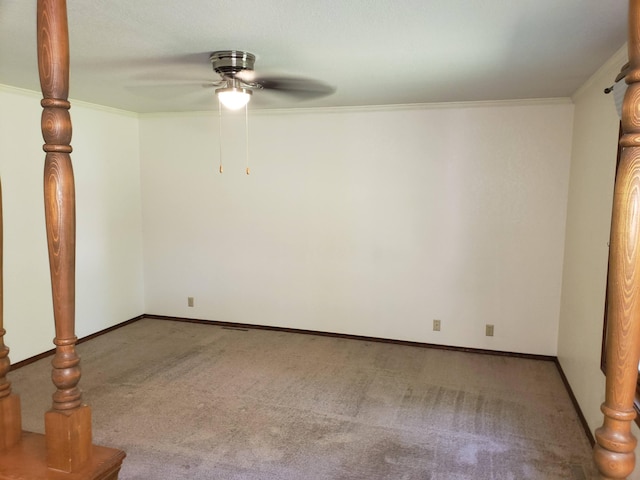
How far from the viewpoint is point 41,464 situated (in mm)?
1450

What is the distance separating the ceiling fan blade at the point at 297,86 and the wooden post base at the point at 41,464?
8.34 feet

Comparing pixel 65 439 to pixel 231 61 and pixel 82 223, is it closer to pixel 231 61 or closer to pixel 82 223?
pixel 231 61

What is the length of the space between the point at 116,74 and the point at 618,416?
11.1ft

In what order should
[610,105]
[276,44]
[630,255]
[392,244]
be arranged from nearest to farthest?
[630,255] → [276,44] → [610,105] → [392,244]

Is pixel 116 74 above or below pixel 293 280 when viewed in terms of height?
above

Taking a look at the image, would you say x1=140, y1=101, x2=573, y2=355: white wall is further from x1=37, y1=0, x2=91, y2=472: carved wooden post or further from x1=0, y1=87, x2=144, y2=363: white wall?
x1=37, y1=0, x2=91, y2=472: carved wooden post

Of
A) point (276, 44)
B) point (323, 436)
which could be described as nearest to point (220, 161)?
point (276, 44)

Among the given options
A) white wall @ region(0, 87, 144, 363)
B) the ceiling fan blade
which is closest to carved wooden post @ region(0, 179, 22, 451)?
the ceiling fan blade

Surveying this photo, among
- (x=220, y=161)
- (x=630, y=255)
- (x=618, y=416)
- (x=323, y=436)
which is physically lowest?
(x=323, y=436)

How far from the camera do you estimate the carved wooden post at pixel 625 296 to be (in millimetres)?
951

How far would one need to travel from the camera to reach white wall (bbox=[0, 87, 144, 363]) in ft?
12.3

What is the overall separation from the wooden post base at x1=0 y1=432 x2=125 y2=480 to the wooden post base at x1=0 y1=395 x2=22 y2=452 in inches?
0.9

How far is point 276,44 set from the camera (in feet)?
7.99

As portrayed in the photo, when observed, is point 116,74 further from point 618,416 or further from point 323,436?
point 618,416
